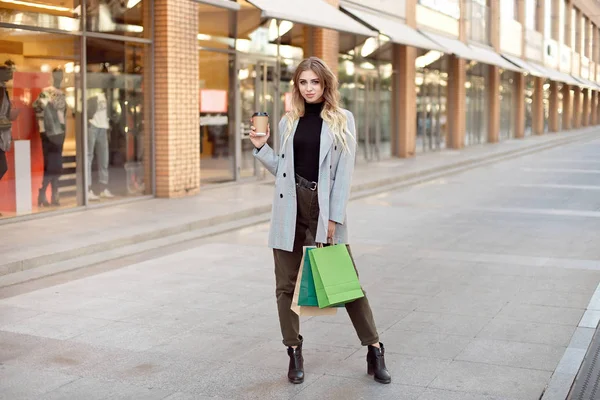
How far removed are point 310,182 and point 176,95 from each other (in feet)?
31.4

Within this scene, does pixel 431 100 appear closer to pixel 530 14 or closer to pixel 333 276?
pixel 530 14

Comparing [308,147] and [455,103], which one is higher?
[455,103]

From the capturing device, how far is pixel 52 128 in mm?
12344

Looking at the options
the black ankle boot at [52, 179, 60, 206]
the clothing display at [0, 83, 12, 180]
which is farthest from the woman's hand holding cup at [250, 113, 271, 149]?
the black ankle boot at [52, 179, 60, 206]

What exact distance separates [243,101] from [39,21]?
6147mm

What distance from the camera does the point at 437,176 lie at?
20594mm

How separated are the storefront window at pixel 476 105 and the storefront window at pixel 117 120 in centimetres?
2185

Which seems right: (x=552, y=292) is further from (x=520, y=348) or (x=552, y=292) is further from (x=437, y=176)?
(x=437, y=176)

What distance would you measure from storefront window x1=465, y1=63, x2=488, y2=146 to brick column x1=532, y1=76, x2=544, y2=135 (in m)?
13.3

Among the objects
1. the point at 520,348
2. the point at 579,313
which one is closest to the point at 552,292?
the point at 579,313

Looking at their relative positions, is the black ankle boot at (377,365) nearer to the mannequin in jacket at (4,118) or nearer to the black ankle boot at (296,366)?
the black ankle boot at (296,366)

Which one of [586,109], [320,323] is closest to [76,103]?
[320,323]

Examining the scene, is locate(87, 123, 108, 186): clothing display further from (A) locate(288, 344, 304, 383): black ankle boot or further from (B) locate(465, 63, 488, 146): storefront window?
(B) locate(465, 63, 488, 146): storefront window

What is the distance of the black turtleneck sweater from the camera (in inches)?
200
